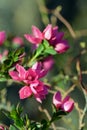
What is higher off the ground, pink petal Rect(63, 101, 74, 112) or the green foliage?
the green foliage

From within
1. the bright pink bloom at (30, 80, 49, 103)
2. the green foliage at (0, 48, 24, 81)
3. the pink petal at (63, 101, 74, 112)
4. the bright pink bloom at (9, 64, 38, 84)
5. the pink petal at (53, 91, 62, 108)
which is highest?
the green foliage at (0, 48, 24, 81)

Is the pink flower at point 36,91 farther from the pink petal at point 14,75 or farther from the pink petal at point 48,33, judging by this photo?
the pink petal at point 48,33

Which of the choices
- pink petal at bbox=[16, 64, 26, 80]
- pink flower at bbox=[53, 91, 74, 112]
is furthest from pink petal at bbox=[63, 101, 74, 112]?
pink petal at bbox=[16, 64, 26, 80]

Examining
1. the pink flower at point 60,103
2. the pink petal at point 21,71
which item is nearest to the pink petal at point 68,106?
the pink flower at point 60,103

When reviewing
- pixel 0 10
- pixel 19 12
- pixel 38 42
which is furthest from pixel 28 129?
pixel 19 12

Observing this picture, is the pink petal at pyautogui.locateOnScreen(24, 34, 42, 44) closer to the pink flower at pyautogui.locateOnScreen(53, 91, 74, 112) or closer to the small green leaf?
the small green leaf

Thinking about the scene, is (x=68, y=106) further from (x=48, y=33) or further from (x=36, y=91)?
(x=48, y=33)

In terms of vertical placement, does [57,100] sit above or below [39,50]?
below

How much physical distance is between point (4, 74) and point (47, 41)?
0.48 ft

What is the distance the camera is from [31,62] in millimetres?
1451

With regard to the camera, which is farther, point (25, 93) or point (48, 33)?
point (48, 33)

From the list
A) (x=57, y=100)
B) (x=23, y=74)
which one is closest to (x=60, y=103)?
(x=57, y=100)

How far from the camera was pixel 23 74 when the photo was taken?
4.48 feet

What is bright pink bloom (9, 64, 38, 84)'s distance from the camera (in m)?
1.35
